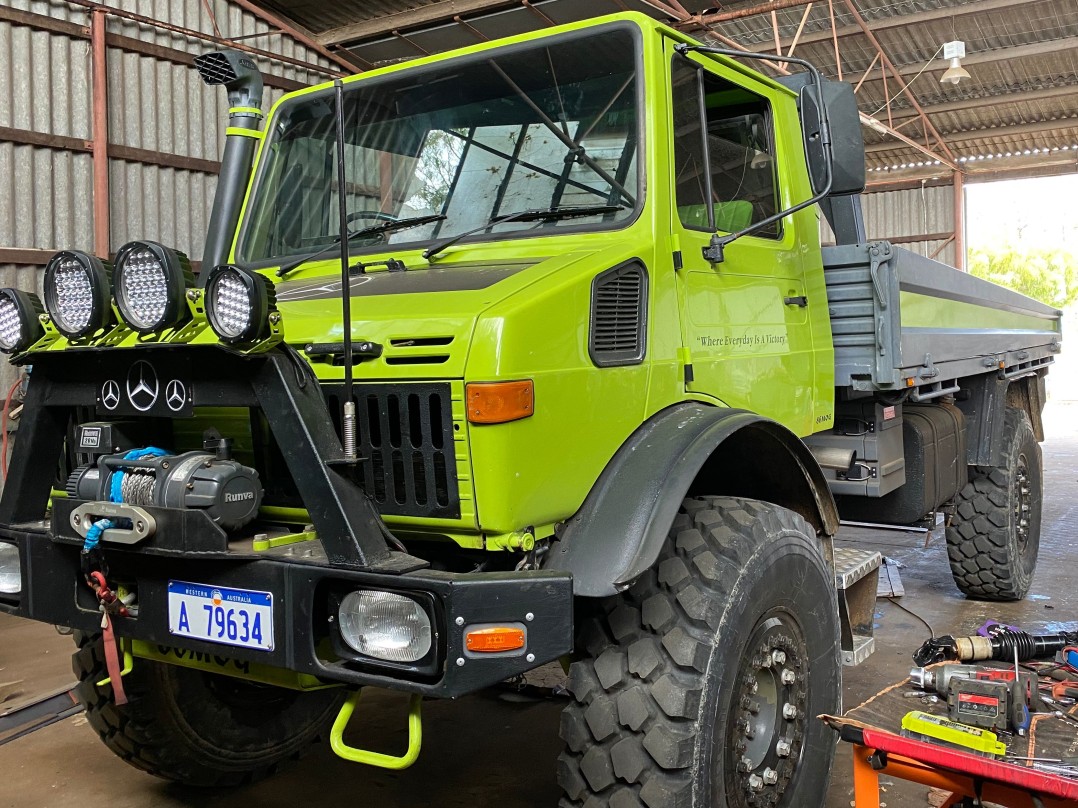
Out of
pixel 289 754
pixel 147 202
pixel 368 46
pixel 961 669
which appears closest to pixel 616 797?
pixel 961 669

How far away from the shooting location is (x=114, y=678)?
236 cm

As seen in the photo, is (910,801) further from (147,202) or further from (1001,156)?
(1001,156)

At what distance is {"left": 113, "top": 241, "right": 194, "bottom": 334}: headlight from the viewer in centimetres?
220

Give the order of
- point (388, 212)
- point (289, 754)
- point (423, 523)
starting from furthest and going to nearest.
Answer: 1. point (289, 754)
2. point (388, 212)
3. point (423, 523)

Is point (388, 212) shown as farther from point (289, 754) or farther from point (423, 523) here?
point (289, 754)

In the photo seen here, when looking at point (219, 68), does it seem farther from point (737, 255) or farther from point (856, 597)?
point (856, 597)

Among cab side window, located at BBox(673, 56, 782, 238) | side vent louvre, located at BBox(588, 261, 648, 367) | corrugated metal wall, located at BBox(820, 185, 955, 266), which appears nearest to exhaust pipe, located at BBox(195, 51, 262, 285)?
side vent louvre, located at BBox(588, 261, 648, 367)

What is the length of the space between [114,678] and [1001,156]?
18.2m

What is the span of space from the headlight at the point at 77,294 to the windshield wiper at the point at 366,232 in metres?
0.75

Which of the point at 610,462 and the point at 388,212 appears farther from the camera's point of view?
the point at 388,212

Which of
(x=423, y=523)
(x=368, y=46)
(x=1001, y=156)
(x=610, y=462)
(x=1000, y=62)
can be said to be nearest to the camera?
(x=423, y=523)

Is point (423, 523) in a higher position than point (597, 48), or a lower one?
lower

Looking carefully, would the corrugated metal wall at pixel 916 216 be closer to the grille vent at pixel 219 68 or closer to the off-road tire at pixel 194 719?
the grille vent at pixel 219 68

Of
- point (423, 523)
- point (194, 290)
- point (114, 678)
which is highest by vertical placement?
point (194, 290)
